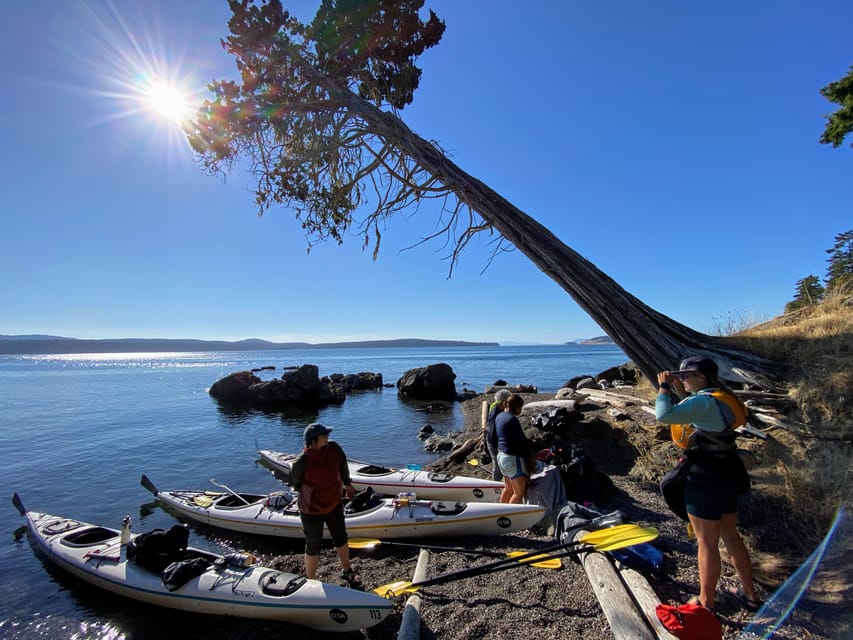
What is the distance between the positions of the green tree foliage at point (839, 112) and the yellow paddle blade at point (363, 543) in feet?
50.6

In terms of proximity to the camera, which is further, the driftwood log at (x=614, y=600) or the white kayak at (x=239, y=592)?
the white kayak at (x=239, y=592)

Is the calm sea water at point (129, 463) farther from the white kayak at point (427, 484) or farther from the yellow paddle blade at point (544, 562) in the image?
the yellow paddle blade at point (544, 562)

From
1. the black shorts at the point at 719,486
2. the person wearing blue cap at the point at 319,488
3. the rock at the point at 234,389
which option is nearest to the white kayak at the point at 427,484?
the person wearing blue cap at the point at 319,488

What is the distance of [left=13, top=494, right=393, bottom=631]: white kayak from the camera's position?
435cm

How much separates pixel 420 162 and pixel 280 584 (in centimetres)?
784

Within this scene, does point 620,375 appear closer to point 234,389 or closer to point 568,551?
point 568,551

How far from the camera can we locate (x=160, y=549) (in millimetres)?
5707

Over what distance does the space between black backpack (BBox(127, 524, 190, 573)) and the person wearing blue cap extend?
6.78 feet

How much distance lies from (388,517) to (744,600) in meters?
4.75

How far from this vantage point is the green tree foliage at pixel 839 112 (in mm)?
10509

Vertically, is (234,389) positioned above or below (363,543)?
below

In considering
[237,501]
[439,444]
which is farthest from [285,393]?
[237,501]

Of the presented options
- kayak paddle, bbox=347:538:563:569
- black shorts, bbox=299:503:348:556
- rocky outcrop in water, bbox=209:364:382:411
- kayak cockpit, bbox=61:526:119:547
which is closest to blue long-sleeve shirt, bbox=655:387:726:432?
kayak paddle, bbox=347:538:563:569

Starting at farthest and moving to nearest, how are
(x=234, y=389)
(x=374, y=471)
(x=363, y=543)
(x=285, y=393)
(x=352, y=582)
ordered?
(x=234, y=389), (x=285, y=393), (x=374, y=471), (x=363, y=543), (x=352, y=582)
